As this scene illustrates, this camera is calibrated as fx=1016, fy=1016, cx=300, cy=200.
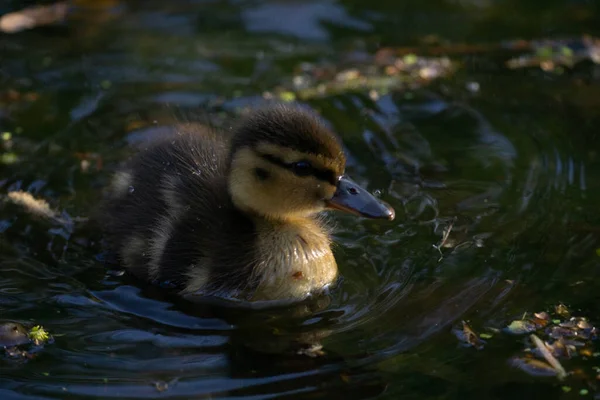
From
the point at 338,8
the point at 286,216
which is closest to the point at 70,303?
the point at 286,216

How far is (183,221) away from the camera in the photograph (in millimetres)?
4133

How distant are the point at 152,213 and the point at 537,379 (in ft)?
5.76

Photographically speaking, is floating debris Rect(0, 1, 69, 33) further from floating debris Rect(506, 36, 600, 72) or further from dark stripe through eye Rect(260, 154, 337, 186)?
dark stripe through eye Rect(260, 154, 337, 186)

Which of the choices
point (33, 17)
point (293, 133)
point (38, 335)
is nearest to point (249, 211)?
point (293, 133)

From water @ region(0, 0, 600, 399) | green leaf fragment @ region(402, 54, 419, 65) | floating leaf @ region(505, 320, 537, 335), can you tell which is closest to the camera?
water @ region(0, 0, 600, 399)

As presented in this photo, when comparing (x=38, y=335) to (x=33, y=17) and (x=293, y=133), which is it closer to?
(x=293, y=133)

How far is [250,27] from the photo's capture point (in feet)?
22.7

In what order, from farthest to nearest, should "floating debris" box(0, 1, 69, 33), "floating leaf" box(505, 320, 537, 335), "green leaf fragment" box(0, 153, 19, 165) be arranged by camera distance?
1. "floating debris" box(0, 1, 69, 33)
2. "green leaf fragment" box(0, 153, 19, 165)
3. "floating leaf" box(505, 320, 537, 335)

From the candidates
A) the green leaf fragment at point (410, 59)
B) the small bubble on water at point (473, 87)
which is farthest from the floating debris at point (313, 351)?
the green leaf fragment at point (410, 59)

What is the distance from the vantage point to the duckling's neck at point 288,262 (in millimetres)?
4062

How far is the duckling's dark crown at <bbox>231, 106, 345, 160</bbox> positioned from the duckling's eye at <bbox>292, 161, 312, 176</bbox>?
2.4 inches

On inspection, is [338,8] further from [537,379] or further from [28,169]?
[537,379]

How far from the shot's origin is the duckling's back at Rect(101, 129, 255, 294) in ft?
13.3

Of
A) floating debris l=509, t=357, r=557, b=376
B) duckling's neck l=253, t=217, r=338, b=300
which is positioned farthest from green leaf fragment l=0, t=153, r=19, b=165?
floating debris l=509, t=357, r=557, b=376
